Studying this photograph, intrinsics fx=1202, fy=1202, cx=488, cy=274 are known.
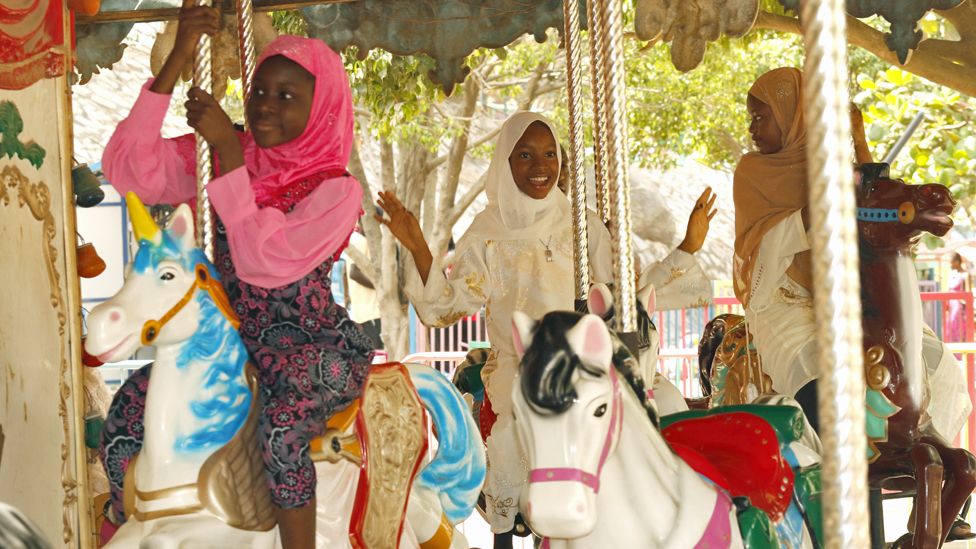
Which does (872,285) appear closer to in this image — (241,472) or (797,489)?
(797,489)

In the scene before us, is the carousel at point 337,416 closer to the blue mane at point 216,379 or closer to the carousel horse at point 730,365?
the blue mane at point 216,379

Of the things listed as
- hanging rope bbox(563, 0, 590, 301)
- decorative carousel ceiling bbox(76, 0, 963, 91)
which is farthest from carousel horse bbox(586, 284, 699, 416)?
decorative carousel ceiling bbox(76, 0, 963, 91)

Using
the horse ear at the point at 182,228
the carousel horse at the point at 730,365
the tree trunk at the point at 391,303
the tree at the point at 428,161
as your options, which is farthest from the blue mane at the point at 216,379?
the tree trunk at the point at 391,303

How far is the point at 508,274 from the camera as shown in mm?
5121

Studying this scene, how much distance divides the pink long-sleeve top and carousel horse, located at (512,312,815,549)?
912 millimetres

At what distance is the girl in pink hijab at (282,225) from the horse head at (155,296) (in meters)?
0.14

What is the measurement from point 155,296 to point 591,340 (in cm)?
110

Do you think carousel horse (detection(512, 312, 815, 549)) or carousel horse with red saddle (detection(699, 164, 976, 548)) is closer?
carousel horse (detection(512, 312, 815, 549))

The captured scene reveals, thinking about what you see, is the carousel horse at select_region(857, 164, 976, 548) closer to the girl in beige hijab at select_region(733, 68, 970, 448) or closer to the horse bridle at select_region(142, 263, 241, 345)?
the girl in beige hijab at select_region(733, 68, 970, 448)

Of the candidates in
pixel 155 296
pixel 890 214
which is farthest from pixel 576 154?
pixel 155 296

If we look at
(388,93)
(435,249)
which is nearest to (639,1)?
(388,93)

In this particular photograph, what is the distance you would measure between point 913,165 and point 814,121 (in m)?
8.75

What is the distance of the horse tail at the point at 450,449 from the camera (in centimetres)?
344

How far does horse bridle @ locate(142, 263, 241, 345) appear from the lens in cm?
277
